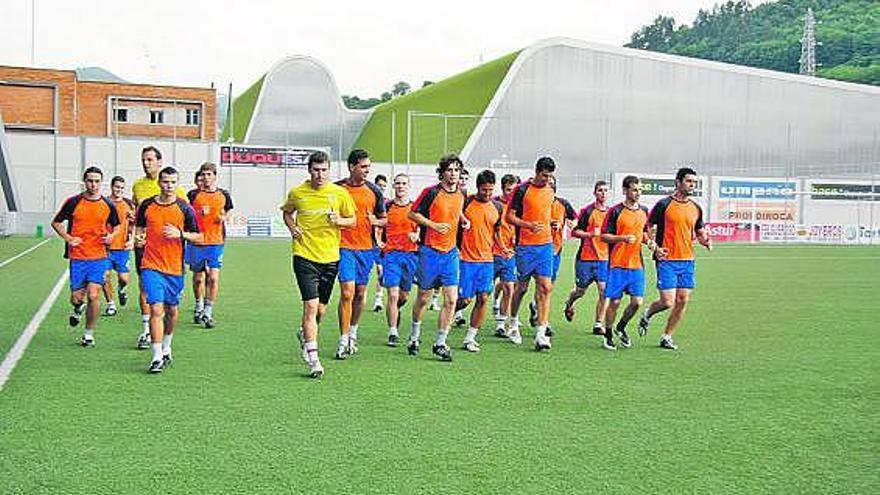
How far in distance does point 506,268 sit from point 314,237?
389cm

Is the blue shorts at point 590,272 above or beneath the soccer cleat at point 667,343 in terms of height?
above

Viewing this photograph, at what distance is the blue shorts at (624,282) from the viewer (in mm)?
10258

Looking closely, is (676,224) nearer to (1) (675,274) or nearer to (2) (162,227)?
(1) (675,274)

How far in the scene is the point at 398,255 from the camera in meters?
10.8

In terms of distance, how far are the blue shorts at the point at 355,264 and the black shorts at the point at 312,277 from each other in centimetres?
82

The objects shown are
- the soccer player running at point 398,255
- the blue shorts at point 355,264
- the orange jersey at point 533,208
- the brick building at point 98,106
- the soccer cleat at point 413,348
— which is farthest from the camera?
the brick building at point 98,106

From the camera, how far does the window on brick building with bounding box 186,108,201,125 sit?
58.1 m

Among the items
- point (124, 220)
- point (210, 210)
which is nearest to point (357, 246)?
point (210, 210)

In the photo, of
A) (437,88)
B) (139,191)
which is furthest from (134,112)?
(139,191)

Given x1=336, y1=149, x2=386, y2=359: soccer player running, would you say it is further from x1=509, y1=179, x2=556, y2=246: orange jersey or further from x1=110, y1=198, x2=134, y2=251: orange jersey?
x1=110, y1=198, x2=134, y2=251: orange jersey

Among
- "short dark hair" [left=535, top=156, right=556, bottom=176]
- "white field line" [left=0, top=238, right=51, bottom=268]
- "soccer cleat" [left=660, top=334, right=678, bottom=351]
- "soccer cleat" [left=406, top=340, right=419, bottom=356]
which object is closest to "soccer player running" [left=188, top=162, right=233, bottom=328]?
"soccer cleat" [left=406, top=340, right=419, bottom=356]

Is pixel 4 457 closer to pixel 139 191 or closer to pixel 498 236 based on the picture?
pixel 139 191

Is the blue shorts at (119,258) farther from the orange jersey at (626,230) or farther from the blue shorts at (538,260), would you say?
the orange jersey at (626,230)

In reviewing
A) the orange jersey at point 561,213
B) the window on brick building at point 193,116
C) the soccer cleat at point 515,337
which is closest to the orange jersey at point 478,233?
the soccer cleat at point 515,337
